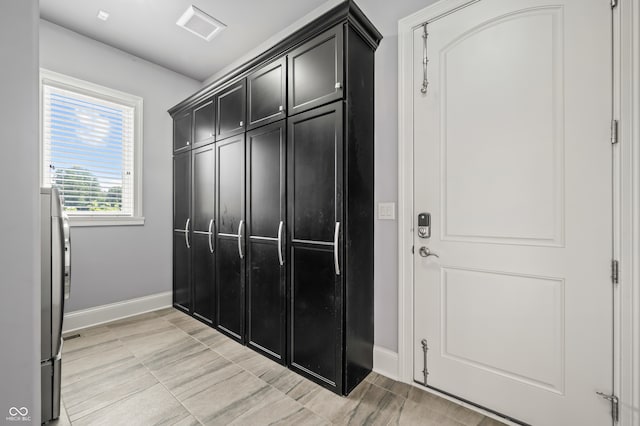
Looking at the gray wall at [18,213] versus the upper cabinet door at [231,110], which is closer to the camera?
the gray wall at [18,213]

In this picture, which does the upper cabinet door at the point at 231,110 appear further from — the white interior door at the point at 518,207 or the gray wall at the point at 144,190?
the white interior door at the point at 518,207

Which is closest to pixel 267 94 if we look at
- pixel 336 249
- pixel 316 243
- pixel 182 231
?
pixel 316 243

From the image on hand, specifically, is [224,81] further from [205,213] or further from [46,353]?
[46,353]

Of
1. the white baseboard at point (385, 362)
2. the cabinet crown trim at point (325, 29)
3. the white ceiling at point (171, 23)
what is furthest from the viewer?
the white ceiling at point (171, 23)

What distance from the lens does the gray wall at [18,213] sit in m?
0.56

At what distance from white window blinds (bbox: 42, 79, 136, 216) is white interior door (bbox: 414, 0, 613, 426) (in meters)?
3.18

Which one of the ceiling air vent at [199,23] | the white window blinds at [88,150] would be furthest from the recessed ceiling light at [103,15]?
the white window blinds at [88,150]

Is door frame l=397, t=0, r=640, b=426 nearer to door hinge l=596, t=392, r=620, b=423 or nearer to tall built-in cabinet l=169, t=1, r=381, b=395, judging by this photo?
door hinge l=596, t=392, r=620, b=423

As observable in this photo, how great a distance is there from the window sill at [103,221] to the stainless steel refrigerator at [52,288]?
1610 mm

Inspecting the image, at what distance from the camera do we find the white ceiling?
95.3 inches

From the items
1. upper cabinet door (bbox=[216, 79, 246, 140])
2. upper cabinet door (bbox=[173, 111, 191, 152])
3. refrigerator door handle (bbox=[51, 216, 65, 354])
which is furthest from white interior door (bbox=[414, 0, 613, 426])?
upper cabinet door (bbox=[173, 111, 191, 152])

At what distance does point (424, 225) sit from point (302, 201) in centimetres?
85

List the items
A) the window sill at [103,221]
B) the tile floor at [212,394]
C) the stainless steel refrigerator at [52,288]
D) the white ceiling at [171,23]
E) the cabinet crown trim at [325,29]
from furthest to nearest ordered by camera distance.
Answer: the window sill at [103,221] < the white ceiling at [171,23] < the cabinet crown trim at [325,29] < the tile floor at [212,394] < the stainless steel refrigerator at [52,288]

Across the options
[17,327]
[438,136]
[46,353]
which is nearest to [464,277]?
[438,136]
